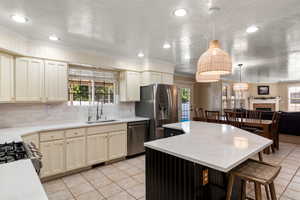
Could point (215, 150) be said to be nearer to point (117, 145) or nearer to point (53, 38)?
point (117, 145)

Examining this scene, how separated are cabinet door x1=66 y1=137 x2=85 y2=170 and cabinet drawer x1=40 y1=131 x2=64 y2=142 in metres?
0.19

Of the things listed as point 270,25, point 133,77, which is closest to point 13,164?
point 133,77

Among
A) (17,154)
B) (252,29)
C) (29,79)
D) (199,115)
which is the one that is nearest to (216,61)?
(252,29)

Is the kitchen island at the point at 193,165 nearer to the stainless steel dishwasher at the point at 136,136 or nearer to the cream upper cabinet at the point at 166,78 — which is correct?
the stainless steel dishwasher at the point at 136,136

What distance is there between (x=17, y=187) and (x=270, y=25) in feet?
11.2

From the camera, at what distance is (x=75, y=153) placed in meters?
3.04

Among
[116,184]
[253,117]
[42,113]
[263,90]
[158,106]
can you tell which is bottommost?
[116,184]

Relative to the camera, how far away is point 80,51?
3.42 meters

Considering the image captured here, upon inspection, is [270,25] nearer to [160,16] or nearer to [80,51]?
[160,16]

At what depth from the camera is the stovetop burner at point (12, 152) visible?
4.62 ft

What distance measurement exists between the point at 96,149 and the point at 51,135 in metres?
0.91

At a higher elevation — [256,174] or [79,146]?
[256,174]

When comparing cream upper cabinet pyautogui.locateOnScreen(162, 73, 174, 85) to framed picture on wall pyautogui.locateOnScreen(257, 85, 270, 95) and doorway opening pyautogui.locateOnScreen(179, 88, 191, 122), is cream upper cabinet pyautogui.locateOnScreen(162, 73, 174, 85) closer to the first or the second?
doorway opening pyautogui.locateOnScreen(179, 88, 191, 122)

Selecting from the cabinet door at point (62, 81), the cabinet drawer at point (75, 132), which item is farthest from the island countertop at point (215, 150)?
the cabinet door at point (62, 81)
